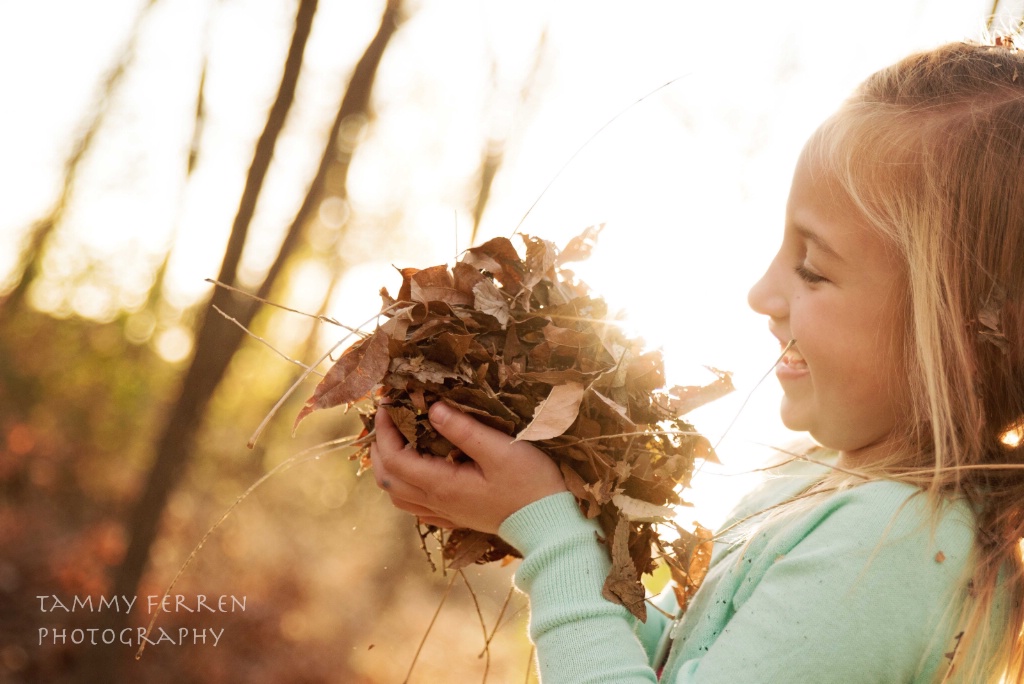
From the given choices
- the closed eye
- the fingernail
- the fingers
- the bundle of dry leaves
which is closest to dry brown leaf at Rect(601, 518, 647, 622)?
the bundle of dry leaves

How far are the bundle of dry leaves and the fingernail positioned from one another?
2 centimetres

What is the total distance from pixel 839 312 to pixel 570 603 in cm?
73

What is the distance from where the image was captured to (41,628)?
6.14 metres

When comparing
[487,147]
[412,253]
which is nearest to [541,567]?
[487,147]

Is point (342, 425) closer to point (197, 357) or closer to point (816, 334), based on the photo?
point (197, 357)

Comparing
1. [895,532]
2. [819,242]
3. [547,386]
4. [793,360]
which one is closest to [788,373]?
[793,360]

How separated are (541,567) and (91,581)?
7.86 m

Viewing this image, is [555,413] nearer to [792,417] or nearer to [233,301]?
[792,417]

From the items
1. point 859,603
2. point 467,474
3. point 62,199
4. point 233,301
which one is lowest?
point 859,603

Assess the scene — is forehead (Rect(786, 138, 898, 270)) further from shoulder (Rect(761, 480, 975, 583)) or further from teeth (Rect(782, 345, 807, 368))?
shoulder (Rect(761, 480, 975, 583))

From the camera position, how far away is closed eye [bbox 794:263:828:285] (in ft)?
4.70

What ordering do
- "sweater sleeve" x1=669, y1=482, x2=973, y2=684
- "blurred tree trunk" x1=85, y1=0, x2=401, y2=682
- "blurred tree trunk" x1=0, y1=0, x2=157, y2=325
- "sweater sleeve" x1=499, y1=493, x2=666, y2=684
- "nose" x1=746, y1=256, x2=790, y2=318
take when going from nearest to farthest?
"sweater sleeve" x1=669, y1=482, x2=973, y2=684 → "sweater sleeve" x1=499, y1=493, x2=666, y2=684 → "nose" x1=746, y1=256, x2=790, y2=318 → "blurred tree trunk" x1=85, y1=0, x2=401, y2=682 → "blurred tree trunk" x1=0, y1=0, x2=157, y2=325

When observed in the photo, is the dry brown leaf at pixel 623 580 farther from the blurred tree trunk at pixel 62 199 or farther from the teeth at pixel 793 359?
the blurred tree trunk at pixel 62 199

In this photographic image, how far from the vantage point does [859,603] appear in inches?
46.0
